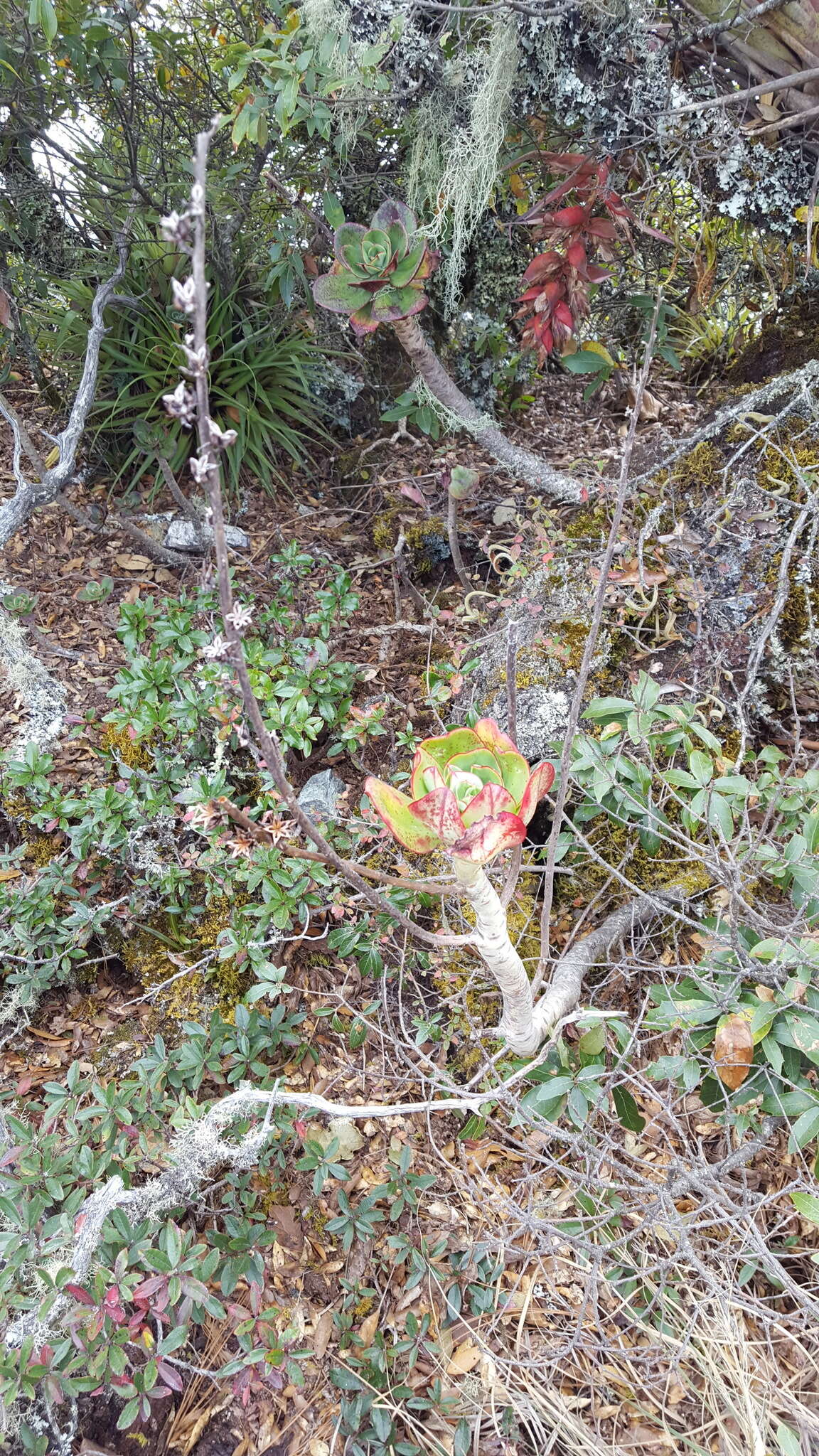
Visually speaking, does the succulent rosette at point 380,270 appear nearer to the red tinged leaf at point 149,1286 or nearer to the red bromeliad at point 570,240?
the red bromeliad at point 570,240

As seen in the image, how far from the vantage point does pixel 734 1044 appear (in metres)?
1.21

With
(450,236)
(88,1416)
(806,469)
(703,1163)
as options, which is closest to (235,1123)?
(88,1416)

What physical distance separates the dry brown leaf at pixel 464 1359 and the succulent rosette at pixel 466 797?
3.25 feet

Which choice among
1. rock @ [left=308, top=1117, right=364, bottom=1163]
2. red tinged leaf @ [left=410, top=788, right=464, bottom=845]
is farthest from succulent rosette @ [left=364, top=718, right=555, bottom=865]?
rock @ [left=308, top=1117, right=364, bottom=1163]

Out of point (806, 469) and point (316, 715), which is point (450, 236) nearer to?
point (806, 469)

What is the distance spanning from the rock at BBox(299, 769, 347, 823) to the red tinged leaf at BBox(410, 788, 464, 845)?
0.96 m

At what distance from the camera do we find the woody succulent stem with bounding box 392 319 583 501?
210 cm

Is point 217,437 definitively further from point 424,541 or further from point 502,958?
point 424,541

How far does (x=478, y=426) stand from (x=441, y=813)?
1659 mm

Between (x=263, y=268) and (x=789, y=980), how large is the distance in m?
2.68

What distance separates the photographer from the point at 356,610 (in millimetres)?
2414

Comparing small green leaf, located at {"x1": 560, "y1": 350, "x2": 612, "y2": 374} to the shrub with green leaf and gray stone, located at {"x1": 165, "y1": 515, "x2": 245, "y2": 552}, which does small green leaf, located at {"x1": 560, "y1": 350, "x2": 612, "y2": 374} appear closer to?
the shrub with green leaf

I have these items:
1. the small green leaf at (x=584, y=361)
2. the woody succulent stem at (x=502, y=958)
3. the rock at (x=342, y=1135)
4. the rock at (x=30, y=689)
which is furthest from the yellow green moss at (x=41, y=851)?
the small green leaf at (x=584, y=361)

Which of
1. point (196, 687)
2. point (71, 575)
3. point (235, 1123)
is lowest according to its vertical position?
point (235, 1123)
